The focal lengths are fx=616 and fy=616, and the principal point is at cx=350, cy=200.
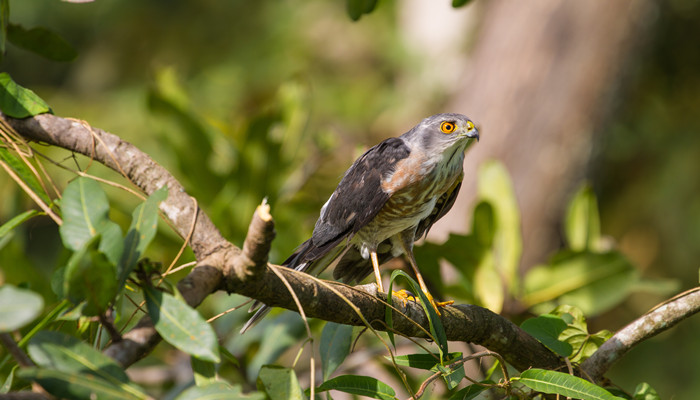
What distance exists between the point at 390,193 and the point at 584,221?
5.18 ft

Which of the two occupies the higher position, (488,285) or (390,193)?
(390,193)

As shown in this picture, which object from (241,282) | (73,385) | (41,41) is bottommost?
(73,385)

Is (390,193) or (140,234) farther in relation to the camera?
(390,193)

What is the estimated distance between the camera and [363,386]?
6.21 feet

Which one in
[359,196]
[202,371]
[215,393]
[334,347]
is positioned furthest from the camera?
[359,196]

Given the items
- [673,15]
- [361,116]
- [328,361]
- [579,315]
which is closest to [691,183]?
[673,15]

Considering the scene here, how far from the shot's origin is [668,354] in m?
6.79

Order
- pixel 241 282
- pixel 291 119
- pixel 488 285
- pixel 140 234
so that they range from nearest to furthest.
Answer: pixel 140 234 → pixel 241 282 → pixel 488 285 → pixel 291 119

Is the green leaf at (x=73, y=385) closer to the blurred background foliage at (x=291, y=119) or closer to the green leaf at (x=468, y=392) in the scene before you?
the green leaf at (x=468, y=392)

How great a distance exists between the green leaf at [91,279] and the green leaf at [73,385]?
20cm

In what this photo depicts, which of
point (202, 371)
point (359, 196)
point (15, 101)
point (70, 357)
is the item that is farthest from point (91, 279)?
point (359, 196)

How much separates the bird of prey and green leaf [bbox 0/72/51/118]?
1245 mm

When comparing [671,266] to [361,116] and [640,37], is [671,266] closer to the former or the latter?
[640,37]

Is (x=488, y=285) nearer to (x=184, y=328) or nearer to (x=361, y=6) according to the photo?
(x=361, y=6)
